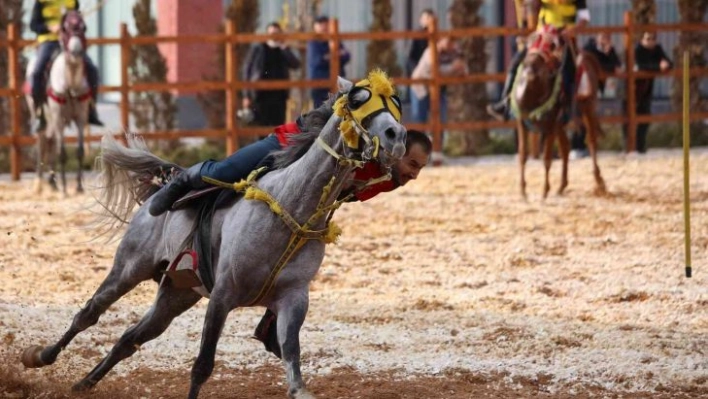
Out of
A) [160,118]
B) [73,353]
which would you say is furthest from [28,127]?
[73,353]

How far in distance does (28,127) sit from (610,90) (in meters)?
9.67

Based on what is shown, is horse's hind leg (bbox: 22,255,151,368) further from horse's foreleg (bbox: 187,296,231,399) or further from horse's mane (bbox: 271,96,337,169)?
horse's mane (bbox: 271,96,337,169)

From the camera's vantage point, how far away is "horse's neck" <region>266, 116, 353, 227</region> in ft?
16.9

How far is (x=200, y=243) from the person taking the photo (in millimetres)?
5570

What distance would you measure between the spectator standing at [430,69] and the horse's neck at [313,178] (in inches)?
498

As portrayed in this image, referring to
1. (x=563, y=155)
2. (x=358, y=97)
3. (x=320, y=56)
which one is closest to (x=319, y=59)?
(x=320, y=56)

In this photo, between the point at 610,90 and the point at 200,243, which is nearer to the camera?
the point at 200,243

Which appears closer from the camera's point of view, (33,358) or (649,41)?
(33,358)

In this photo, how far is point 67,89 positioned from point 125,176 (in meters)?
8.40

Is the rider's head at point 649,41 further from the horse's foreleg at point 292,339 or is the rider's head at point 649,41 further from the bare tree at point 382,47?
the horse's foreleg at point 292,339

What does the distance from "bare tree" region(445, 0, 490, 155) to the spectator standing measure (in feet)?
5.00

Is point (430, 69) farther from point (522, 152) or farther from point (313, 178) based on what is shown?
point (313, 178)

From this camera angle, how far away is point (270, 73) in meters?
17.1

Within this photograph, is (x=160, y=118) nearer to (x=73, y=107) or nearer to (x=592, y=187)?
(x=73, y=107)
